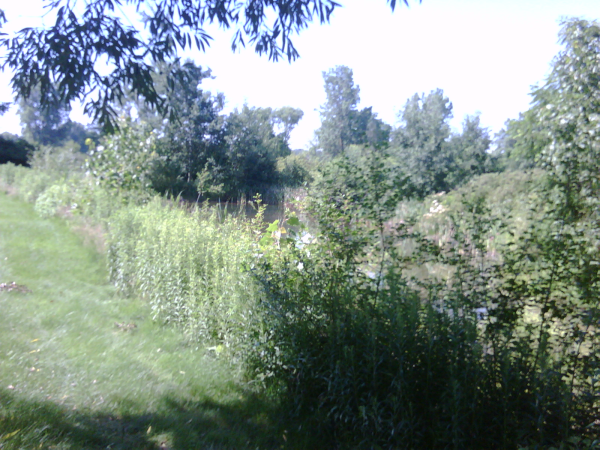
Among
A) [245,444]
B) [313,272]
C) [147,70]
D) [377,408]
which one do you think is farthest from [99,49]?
[377,408]

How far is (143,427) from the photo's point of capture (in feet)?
11.2

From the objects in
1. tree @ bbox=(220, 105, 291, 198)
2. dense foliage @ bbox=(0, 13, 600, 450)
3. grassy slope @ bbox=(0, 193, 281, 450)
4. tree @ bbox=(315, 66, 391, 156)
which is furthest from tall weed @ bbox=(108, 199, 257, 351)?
tree @ bbox=(220, 105, 291, 198)

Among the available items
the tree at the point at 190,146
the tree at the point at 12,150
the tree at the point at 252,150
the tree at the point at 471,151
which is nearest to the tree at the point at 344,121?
the tree at the point at 252,150

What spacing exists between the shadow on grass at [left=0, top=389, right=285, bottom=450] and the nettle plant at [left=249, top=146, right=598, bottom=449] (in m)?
0.39

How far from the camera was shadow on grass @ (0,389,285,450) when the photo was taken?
295 centimetres

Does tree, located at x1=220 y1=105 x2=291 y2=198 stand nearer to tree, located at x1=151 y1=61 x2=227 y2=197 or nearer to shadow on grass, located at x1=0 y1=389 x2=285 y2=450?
tree, located at x1=151 y1=61 x2=227 y2=197

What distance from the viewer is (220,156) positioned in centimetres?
1178

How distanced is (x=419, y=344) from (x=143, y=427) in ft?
6.98

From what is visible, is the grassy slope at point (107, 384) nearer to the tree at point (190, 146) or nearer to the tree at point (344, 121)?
the tree at point (344, 121)

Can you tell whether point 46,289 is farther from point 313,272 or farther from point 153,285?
point 313,272

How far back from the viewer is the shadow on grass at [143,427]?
2.95m

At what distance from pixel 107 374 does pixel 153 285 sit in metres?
2.44

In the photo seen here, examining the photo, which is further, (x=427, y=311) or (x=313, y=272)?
(x=313, y=272)

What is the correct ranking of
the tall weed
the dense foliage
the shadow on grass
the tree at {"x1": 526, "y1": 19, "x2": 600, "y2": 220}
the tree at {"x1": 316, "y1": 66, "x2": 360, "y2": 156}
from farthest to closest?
the tree at {"x1": 316, "y1": 66, "x2": 360, "y2": 156}, the tall weed, the tree at {"x1": 526, "y1": 19, "x2": 600, "y2": 220}, the dense foliage, the shadow on grass
